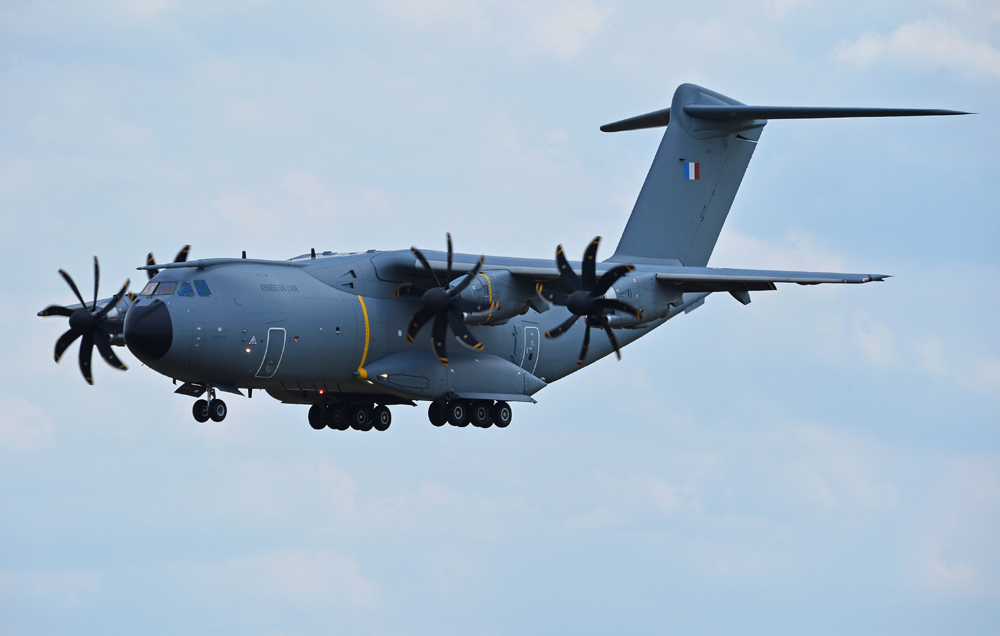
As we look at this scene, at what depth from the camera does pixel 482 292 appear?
22.1 metres

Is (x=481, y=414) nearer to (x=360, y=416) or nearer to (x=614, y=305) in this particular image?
(x=360, y=416)

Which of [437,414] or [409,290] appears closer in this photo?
[409,290]

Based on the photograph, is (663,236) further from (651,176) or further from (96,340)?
(96,340)

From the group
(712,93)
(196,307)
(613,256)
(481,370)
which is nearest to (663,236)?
(613,256)

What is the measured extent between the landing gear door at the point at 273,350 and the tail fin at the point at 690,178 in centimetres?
802

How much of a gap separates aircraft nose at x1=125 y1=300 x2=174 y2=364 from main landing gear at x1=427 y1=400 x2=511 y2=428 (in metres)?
5.82

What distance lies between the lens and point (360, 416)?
25.2m

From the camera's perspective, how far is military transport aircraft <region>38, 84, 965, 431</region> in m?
21.2

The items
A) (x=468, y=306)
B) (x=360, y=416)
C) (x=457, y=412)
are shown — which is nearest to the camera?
(x=468, y=306)

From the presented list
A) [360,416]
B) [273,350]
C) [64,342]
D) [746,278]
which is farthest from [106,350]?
[746,278]

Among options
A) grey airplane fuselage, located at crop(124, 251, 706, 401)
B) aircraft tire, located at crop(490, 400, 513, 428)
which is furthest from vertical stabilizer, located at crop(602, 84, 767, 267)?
aircraft tire, located at crop(490, 400, 513, 428)

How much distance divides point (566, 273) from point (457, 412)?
13.8ft

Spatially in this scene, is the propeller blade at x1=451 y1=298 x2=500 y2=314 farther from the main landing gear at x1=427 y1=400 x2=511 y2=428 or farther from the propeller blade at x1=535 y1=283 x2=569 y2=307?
the main landing gear at x1=427 y1=400 x2=511 y2=428

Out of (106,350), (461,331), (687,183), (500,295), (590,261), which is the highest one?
(687,183)
